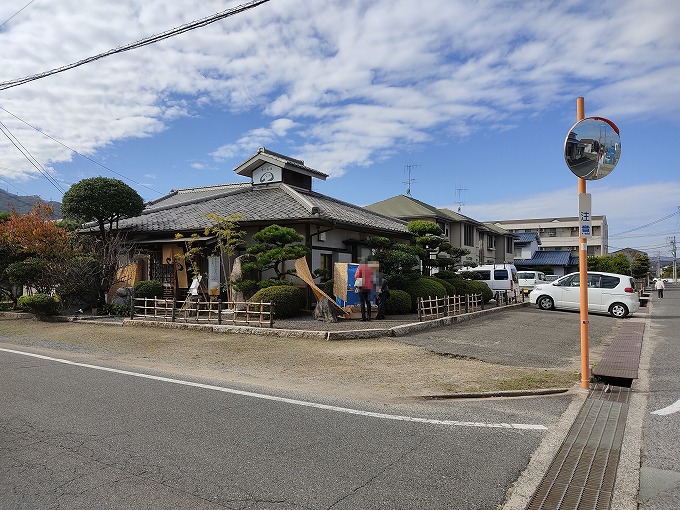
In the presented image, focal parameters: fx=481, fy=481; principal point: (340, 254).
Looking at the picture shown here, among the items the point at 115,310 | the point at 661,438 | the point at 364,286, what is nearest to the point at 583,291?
the point at 661,438

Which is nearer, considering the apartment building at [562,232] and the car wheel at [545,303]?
the car wheel at [545,303]

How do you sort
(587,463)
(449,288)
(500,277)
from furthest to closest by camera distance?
(500,277) → (449,288) → (587,463)

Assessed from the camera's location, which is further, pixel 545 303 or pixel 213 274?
pixel 545 303

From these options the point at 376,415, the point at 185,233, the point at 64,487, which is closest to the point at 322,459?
the point at 376,415

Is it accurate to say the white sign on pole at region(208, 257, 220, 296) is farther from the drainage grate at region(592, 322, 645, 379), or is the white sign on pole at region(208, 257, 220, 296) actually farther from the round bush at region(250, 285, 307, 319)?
the drainage grate at region(592, 322, 645, 379)

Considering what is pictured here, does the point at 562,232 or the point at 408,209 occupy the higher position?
the point at 562,232

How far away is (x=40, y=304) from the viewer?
15.4 meters

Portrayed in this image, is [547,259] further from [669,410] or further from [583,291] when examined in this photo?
[669,410]

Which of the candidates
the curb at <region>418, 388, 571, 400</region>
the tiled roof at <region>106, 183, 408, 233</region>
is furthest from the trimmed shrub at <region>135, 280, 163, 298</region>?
the curb at <region>418, 388, 571, 400</region>

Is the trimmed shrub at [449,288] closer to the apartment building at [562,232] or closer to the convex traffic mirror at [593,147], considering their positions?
the convex traffic mirror at [593,147]

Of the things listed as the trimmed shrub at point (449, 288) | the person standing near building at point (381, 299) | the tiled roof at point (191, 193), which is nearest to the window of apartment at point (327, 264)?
the person standing near building at point (381, 299)

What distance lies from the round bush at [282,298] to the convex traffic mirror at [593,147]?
9.24 meters

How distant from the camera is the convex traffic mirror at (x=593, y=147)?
646 centimetres

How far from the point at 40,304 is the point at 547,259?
5140 cm
